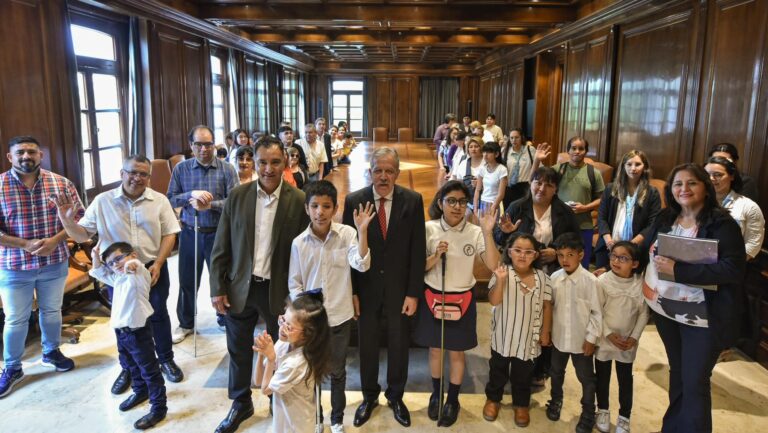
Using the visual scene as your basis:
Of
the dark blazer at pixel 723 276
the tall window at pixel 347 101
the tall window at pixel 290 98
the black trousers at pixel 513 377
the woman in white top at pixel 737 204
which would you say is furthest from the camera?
the tall window at pixel 347 101

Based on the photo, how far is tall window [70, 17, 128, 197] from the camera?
5957 millimetres

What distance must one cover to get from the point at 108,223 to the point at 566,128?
317 inches

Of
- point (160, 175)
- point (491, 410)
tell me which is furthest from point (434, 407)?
point (160, 175)

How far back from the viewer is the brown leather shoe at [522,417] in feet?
9.99

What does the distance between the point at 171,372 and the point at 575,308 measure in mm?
2597

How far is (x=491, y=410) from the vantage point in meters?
3.11

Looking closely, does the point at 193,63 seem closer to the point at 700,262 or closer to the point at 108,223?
the point at 108,223

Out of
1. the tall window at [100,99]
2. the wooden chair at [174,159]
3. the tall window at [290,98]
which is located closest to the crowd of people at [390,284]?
the tall window at [100,99]

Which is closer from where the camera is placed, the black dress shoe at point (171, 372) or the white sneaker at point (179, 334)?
the black dress shoe at point (171, 372)

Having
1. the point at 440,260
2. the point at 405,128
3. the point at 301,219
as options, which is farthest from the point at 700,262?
the point at 405,128

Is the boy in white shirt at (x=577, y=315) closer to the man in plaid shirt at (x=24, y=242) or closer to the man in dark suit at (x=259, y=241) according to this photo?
the man in dark suit at (x=259, y=241)

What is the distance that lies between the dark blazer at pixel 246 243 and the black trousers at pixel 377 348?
0.49 m

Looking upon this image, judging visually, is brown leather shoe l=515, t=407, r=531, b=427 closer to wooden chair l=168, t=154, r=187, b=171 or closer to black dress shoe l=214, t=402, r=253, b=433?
black dress shoe l=214, t=402, r=253, b=433

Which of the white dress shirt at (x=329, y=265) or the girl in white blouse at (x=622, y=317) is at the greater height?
the white dress shirt at (x=329, y=265)
